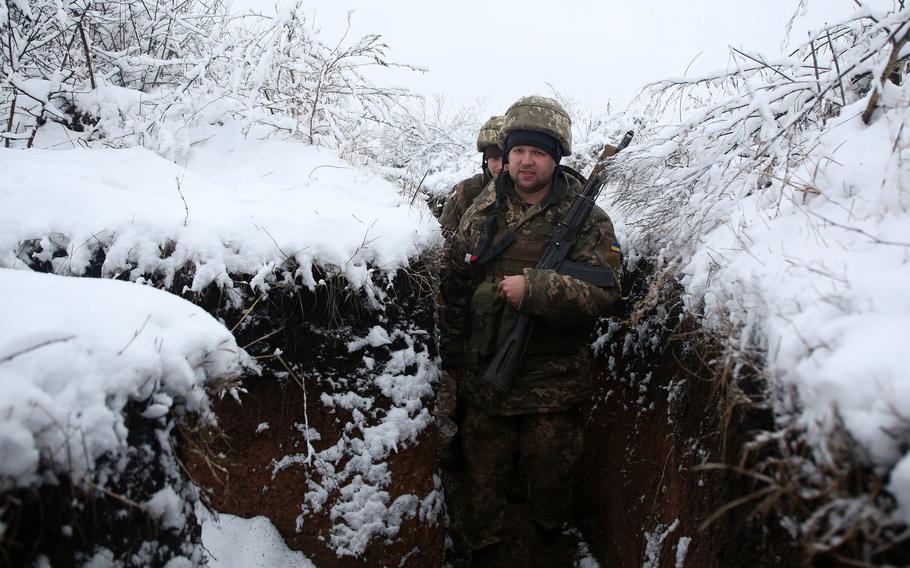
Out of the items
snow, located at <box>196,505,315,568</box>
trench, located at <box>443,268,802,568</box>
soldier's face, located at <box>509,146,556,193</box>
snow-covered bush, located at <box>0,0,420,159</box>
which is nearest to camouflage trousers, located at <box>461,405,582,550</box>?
trench, located at <box>443,268,802,568</box>

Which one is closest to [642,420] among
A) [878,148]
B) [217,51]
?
[878,148]

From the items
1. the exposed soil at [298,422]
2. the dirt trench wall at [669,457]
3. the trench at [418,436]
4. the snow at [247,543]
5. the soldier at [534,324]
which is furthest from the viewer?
the soldier at [534,324]

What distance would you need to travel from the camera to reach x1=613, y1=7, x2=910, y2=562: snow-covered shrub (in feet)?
3.39

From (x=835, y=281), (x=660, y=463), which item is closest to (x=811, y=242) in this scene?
(x=835, y=281)

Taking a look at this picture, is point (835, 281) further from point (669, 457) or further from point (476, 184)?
point (476, 184)

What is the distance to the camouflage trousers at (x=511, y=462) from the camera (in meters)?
2.65

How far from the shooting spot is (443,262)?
293 centimetres

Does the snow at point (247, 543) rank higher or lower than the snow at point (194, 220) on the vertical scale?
lower

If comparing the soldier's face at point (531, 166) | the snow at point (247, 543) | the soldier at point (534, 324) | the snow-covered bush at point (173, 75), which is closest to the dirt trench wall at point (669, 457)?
the soldier at point (534, 324)

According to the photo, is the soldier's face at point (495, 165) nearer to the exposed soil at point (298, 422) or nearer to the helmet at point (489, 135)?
the helmet at point (489, 135)

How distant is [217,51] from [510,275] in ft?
9.42

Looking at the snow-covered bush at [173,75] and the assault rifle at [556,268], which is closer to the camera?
the assault rifle at [556,268]

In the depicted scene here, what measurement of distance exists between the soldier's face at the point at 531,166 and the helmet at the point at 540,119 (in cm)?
11

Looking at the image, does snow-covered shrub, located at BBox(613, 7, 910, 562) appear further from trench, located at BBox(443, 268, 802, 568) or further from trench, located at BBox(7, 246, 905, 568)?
trench, located at BBox(7, 246, 905, 568)
